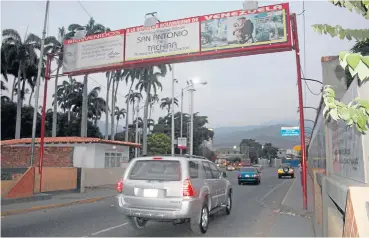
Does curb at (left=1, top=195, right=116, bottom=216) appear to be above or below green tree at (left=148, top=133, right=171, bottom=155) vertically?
below

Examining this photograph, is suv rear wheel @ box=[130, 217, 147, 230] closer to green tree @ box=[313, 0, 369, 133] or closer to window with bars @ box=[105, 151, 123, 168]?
green tree @ box=[313, 0, 369, 133]

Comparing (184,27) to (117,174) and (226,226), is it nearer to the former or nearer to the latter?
(226,226)

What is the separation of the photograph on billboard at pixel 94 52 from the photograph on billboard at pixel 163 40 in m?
0.57

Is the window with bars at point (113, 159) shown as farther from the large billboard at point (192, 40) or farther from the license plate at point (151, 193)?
the license plate at point (151, 193)

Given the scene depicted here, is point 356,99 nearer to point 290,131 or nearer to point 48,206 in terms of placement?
point 48,206

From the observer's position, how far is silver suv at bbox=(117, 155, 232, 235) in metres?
7.78

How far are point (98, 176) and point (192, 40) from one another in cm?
1166

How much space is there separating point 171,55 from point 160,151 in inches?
1675

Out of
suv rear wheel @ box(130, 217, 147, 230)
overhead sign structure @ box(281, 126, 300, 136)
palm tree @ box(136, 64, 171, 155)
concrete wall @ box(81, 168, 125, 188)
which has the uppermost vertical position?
palm tree @ box(136, 64, 171, 155)

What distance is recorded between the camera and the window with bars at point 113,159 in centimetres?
2605

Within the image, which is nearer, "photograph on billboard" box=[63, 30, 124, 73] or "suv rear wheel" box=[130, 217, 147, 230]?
"suv rear wheel" box=[130, 217, 147, 230]

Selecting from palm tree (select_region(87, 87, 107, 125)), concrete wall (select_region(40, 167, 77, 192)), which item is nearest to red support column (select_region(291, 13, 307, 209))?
concrete wall (select_region(40, 167, 77, 192))

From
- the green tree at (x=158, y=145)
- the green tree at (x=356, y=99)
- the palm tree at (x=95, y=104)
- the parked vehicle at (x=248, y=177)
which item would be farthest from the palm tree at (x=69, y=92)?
the green tree at (x=356, y=99)

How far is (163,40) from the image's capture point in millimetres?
15625
